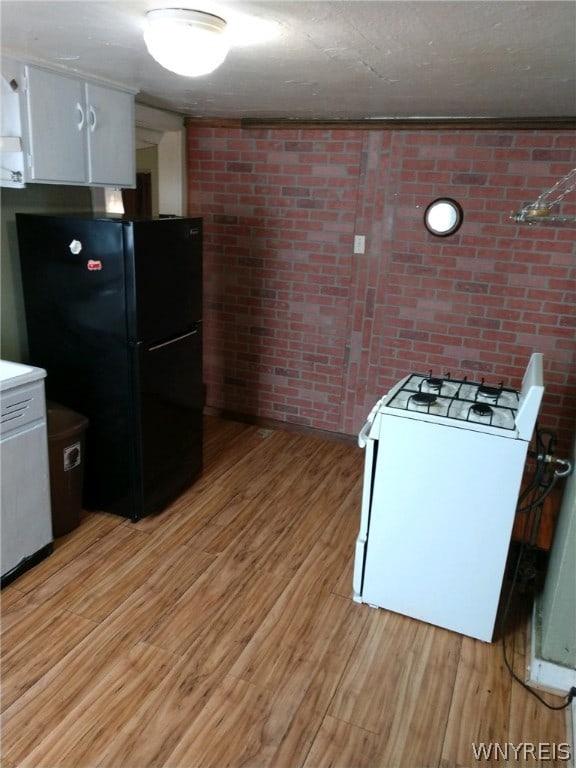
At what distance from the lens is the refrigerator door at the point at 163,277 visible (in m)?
2.49

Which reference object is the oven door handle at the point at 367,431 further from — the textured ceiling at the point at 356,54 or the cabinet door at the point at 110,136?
the cabinet door at the point at 110,136

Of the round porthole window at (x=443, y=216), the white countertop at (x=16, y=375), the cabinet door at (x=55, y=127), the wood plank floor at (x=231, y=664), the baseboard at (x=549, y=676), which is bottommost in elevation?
the wood plank floor at (x=231, y=664)

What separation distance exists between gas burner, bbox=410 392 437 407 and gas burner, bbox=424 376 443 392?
5.1 inches

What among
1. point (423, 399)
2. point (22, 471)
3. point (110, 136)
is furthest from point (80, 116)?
point (423, 399)

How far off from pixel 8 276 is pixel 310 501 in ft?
6.44

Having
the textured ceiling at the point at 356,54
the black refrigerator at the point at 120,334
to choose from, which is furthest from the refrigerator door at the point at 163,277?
the textured ceiling at the point at 356,54

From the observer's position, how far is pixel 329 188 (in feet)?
11.6

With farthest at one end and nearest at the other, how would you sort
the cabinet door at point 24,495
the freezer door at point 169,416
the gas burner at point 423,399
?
the freezer door at point 169,416 < the cabinet door at point 24,495 < the gas burner at point 423,399

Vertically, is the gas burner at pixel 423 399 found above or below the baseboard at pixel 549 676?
above

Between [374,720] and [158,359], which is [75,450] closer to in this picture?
[158,359]

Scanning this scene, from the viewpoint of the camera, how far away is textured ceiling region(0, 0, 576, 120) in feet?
4.86

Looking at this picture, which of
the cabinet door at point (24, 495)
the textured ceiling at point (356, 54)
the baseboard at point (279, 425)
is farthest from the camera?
the baseboard at point (279, 425)

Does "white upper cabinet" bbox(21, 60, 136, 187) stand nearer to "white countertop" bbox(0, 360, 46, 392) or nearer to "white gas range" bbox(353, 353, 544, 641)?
"white countertop" bbox(0, 360, 46, 392)

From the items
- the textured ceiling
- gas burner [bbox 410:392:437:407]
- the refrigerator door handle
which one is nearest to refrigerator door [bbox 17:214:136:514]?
Answer: the refrigerator door handle
